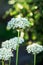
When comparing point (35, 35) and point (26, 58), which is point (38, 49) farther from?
point (26, 58)

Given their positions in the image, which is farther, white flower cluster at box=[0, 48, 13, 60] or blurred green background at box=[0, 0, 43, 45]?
blurred green background at box=[0, 0, 43, 45]

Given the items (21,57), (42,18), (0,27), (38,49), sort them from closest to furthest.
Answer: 1. (38,49)
2. (42,18)
3. (21,57)
4. (0,27)

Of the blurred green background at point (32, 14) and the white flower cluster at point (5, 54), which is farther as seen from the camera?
the blurred green background at point (32, 14)

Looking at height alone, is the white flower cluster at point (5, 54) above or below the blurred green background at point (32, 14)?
below

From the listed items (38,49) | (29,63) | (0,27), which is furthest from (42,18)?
(0,27)

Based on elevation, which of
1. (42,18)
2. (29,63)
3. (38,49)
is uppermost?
(42,18)

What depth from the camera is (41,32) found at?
4215 mm

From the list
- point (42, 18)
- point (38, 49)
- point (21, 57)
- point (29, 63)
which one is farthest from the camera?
point (21, 57)

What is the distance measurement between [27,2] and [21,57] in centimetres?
116

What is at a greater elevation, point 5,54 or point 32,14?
point 32,14

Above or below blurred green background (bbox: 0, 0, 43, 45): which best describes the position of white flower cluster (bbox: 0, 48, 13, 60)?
below

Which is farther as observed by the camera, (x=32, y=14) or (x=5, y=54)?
(x=32, y=14)

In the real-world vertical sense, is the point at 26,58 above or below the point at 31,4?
below

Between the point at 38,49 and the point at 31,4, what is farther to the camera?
the point at 31,4
